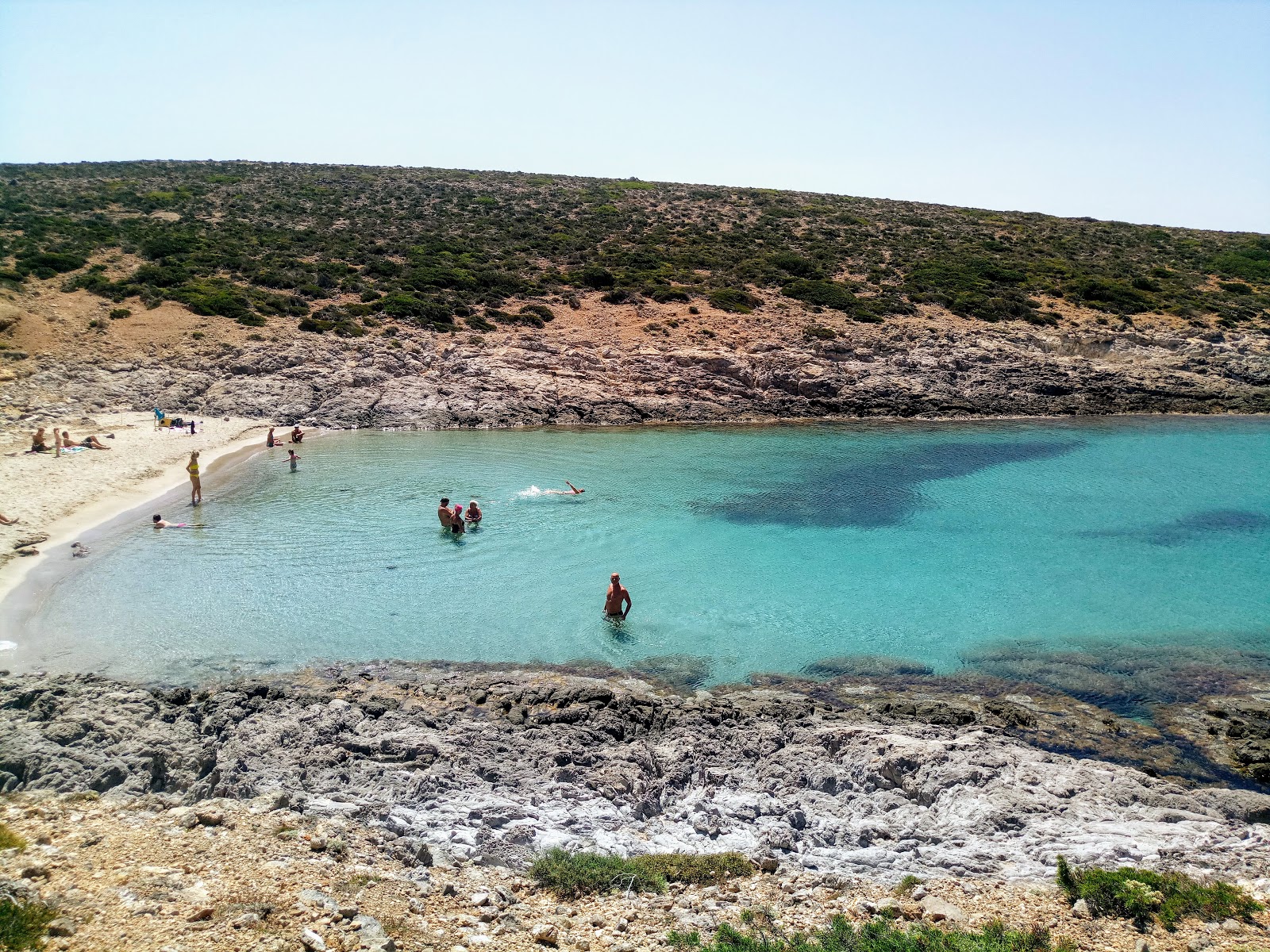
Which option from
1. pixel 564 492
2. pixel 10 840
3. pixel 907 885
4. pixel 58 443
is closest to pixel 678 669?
pixel 907 885

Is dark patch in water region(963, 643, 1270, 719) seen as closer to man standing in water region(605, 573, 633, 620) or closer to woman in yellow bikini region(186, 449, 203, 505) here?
man standing in water region(605, 573, 633, 620)

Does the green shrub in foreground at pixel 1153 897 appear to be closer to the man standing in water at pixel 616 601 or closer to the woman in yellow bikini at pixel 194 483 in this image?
the man standing in water at pixel 616 601

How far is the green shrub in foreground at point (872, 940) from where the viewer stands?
19.5 ft

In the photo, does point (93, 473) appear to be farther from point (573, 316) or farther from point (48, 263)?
point (573, 316)

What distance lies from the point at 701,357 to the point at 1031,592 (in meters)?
23.3

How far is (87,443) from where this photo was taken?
25422 millimetres

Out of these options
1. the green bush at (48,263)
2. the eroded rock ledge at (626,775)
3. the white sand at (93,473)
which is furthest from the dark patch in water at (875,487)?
the green bush at (48,263)

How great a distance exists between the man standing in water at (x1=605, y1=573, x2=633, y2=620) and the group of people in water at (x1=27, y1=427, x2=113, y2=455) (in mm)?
18980

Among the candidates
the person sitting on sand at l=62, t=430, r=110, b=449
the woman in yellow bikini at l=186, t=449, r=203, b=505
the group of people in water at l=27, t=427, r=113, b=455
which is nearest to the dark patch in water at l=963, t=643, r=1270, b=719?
the woman in yellow bikini at l=186, t=449, r=203, b=505

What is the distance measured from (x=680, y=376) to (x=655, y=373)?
3.92 ft

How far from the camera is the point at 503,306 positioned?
137 feet

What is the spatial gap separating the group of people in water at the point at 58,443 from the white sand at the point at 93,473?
9.0 inches

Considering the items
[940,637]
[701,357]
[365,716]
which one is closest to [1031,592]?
[940,637]

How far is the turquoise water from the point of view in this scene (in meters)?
14.1
